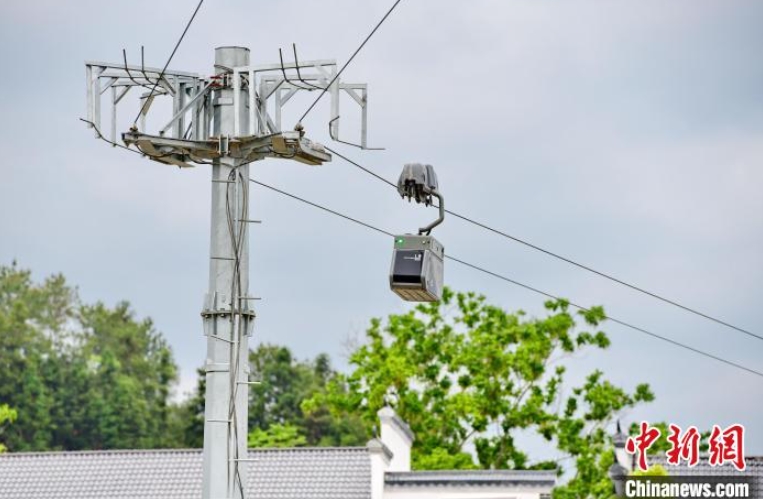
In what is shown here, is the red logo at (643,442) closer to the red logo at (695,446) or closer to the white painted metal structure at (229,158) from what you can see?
the red logo at (695,446)

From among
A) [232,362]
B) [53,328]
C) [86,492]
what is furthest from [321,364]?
[232,362]

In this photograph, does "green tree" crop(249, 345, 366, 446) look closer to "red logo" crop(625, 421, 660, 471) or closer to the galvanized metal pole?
"red logo" crop(625, 421, 660, 471)

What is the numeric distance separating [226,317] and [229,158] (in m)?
1.33

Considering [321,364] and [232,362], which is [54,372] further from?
[232,362]

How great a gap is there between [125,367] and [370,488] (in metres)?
63.2

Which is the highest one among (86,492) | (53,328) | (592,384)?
(53,328)

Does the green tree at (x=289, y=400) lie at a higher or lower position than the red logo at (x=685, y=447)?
higher

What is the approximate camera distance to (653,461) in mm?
37031

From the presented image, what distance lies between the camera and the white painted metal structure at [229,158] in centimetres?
1382

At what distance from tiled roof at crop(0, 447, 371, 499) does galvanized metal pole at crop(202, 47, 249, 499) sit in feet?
73.4

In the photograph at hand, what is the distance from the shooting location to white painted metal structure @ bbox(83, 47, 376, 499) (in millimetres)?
13820

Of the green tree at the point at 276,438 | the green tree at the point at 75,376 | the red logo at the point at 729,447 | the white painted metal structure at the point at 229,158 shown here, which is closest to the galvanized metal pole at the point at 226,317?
the white painted metal structure at the point at 229,158

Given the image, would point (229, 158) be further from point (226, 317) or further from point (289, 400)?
point (289, 400)

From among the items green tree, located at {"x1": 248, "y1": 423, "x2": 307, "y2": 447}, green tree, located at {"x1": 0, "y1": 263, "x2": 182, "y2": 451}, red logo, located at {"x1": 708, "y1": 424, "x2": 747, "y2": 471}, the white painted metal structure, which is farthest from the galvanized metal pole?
green tree, located at {"x1": 0, "y1": 263, "x2": 182, "y2": 451}
